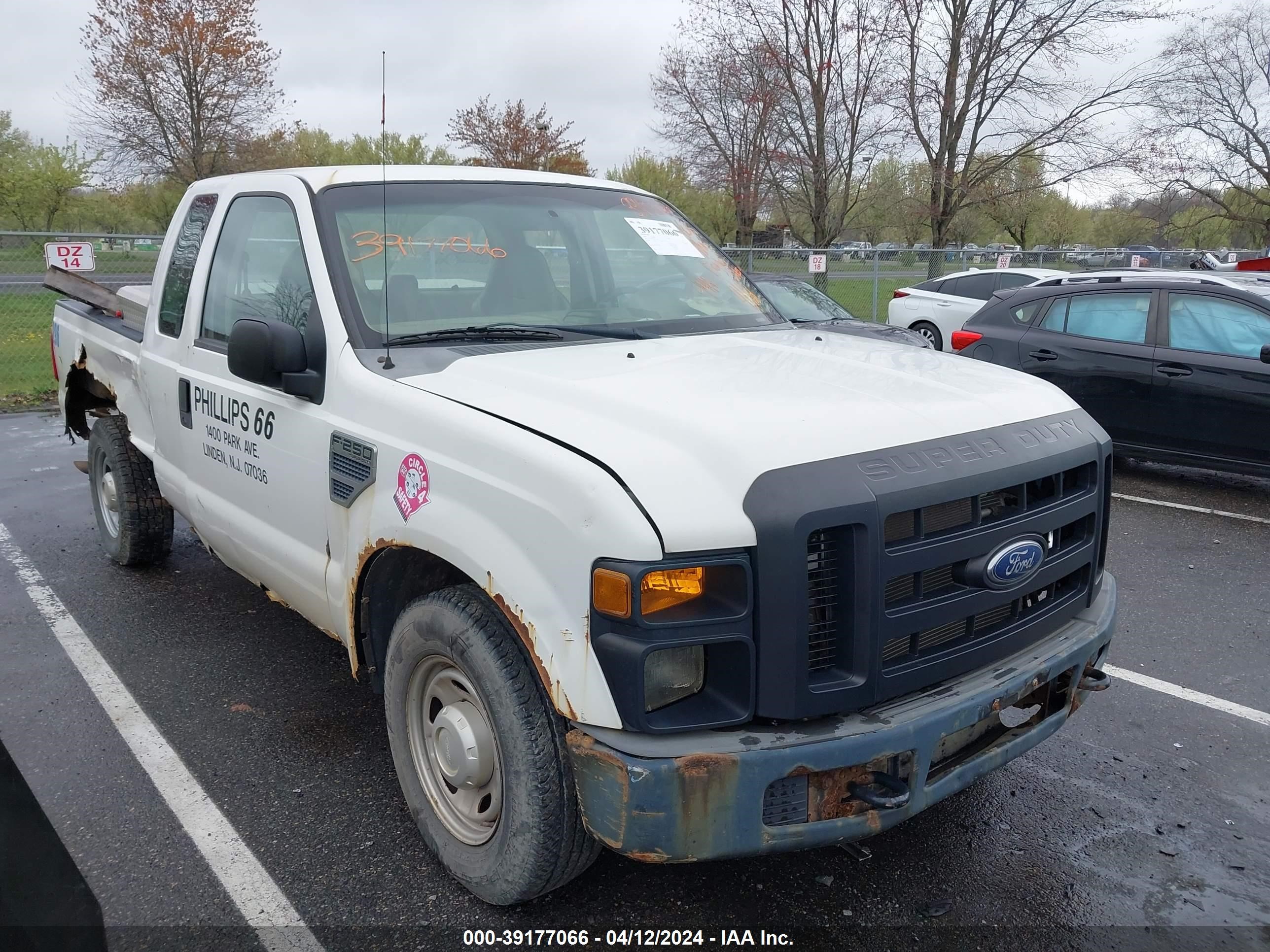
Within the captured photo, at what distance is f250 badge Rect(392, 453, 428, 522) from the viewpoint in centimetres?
257

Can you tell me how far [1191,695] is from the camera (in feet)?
13.4

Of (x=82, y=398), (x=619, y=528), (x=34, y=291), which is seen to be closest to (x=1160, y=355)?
(x=619, y=528)

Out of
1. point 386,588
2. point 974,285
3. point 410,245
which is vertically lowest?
point 386,588

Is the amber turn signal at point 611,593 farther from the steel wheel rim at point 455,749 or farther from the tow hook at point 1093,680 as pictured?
the tow hook at point 1093,680

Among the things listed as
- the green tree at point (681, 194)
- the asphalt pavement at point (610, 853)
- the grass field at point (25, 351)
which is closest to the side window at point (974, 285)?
the asphalt pavement at point (610, 853)

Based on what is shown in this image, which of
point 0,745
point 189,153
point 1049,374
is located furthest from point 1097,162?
point 0,745

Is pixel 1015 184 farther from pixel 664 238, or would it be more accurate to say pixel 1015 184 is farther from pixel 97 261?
pixel 664 238

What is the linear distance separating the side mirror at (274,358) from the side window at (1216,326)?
271 inches

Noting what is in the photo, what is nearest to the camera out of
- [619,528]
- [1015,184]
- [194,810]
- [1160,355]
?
[619,528]

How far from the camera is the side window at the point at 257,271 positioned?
11.0 feet

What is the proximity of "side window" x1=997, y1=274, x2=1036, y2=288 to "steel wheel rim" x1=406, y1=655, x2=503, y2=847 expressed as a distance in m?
14.1

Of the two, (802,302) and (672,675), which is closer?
(672,675)

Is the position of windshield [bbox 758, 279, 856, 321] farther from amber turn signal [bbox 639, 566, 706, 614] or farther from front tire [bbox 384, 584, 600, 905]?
amber turn signal [bbox 639, 566, 706, 614]

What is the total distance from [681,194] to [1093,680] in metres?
43.2
